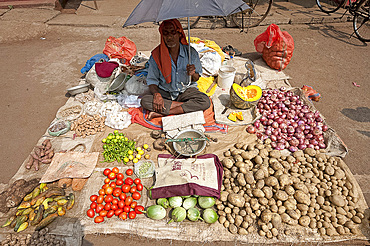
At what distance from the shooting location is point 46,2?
27.2ft

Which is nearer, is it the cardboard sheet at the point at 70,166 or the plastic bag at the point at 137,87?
the cardboard sheet at the point at 70,166

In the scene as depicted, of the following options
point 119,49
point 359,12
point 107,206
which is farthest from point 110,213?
point 359,12

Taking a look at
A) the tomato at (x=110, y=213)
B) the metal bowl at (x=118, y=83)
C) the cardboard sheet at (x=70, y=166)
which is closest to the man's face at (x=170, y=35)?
the metal bowl at (x=118, y=83)

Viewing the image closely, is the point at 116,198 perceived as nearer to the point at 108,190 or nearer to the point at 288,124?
the point at 108,190

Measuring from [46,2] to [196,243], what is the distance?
34.6 feet

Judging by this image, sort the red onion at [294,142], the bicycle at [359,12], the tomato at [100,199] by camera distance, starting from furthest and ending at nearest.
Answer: the bicycle at [359,12] < the red onion at [294,142] < the tomato at [100,199]

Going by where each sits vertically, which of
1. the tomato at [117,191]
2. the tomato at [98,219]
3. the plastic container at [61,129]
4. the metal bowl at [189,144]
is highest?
the metal bowl at [189,144]

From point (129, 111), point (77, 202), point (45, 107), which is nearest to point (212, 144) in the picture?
point (129, 111)

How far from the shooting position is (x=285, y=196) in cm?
236

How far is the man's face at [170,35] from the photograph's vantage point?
2.88 m

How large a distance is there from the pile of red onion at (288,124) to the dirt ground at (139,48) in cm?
52

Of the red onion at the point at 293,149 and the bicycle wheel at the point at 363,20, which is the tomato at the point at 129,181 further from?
the bicycle wheel at the point at 363,20

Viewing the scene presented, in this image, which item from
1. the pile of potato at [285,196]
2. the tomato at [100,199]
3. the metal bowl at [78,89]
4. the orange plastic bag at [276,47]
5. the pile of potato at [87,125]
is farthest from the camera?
the orange plastic bag at [276,47]

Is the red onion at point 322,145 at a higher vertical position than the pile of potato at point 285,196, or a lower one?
higher
